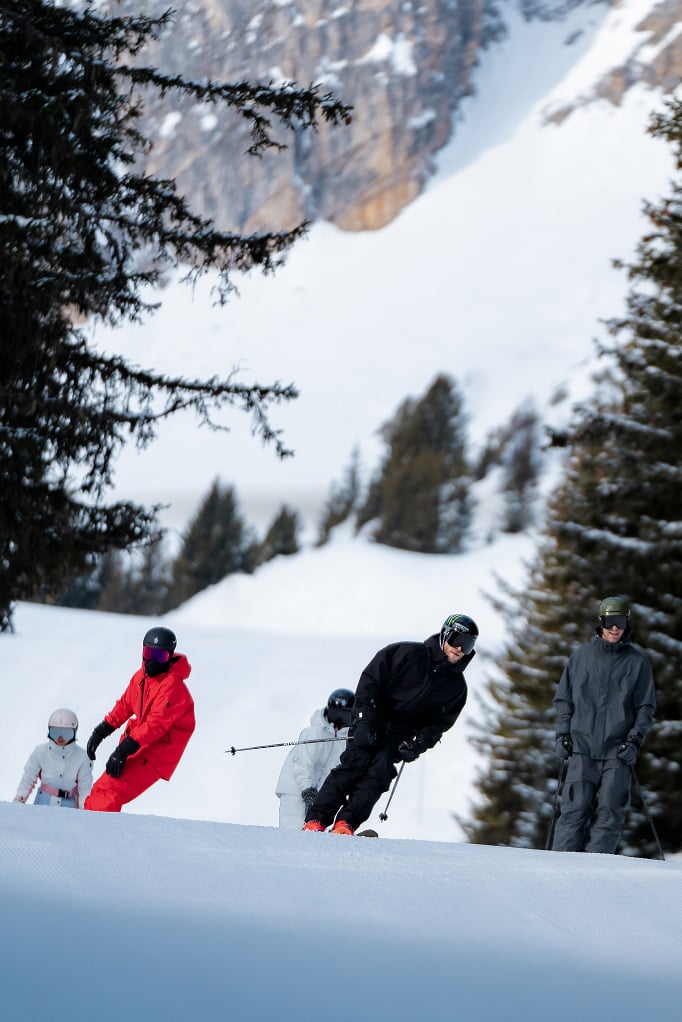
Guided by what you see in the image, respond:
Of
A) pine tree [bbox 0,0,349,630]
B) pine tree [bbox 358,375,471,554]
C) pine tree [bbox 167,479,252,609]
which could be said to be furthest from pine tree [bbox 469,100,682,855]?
pine tree [bbox 167,479,252,609]

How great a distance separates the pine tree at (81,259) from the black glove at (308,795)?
368 centimetres

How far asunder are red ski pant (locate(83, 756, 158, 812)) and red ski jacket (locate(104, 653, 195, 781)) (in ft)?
0.17

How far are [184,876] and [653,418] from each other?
12.4 metres

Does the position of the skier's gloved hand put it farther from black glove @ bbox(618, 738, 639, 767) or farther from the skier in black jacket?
black glove @ bbox(618, 738, 639, 767)

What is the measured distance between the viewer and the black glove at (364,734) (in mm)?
7250

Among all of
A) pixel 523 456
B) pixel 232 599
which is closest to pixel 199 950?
pixel 232 599

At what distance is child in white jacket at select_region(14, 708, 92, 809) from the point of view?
29.6ft

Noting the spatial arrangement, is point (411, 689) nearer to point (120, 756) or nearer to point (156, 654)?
point (156, 654)

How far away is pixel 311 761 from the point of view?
8.59 metres

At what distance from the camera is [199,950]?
3.43m

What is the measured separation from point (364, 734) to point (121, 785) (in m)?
1.49

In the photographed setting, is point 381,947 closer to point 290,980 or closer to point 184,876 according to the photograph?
point 290,980

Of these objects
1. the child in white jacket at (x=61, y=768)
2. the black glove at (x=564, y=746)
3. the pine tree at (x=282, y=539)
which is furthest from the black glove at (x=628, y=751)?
the pine tree at (x=282, y=539)

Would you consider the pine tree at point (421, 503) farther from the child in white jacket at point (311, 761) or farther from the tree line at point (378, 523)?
the child in white jacket at point (311, 761)
